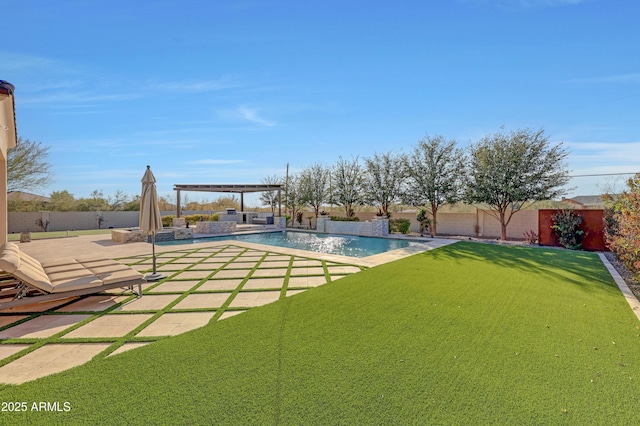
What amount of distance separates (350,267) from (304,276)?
1.50m

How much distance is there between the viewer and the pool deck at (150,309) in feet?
10.4

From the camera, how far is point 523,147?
1330cm

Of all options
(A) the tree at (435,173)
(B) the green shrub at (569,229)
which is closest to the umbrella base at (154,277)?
(A) the tree at (435,173)

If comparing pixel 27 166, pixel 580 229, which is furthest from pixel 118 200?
pixel 580 229

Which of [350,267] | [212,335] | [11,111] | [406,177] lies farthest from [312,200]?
[212,335]

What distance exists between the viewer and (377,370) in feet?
9.16

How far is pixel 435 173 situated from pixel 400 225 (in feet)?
11.7

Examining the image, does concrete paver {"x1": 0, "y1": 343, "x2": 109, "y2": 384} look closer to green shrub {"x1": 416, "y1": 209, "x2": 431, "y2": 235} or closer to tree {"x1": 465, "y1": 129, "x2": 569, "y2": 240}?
tree {"x1": 465, "y1": 129, "x2": 569, "y2": 240}

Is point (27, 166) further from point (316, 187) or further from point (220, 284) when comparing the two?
point (220, 284)

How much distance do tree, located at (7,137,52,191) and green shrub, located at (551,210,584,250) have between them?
28.1 metres

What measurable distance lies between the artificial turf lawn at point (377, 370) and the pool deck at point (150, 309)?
41 centimetres

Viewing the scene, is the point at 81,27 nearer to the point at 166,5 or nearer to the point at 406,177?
the point at 166,5

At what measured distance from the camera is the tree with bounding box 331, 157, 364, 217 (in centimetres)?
2080

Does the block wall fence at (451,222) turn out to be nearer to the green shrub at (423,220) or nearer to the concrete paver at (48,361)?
the green shrub at (423,220)
